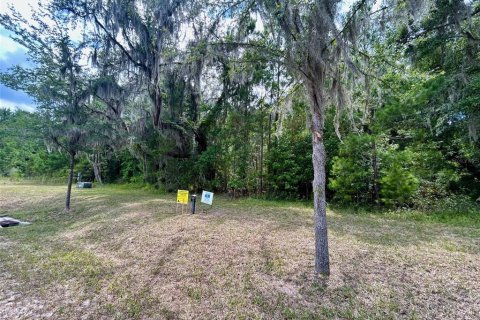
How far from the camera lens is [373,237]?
4062 mm

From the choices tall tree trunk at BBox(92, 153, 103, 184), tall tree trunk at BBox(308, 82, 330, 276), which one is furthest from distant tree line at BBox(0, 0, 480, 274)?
→ tall tree trunk at BBox(92, 153, 103, 184)

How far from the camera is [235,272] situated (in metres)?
2.80

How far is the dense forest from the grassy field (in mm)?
1855

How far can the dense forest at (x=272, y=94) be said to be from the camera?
2896 millimetres

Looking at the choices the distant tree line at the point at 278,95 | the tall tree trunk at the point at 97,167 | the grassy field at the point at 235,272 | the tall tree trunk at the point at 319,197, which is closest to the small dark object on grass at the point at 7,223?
the grassy field at the point at 235,272

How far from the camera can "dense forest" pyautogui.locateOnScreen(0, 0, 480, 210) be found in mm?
2896

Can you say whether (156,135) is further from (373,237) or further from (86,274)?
(373,237)

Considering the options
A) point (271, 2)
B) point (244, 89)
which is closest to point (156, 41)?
point (244, 89)

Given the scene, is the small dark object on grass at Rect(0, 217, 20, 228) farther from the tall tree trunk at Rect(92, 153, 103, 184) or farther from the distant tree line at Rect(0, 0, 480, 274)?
the tall tree trunk at Rect(92, 153, 103, 184)

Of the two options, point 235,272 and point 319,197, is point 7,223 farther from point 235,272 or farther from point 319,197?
point 319,197

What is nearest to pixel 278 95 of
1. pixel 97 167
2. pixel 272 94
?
pixel 272 94

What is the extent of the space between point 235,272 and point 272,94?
24.3 ft

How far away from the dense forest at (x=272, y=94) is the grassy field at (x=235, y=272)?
1.85 metres

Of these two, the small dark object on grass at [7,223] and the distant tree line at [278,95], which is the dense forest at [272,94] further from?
the small dark object on grass at [7,223]
